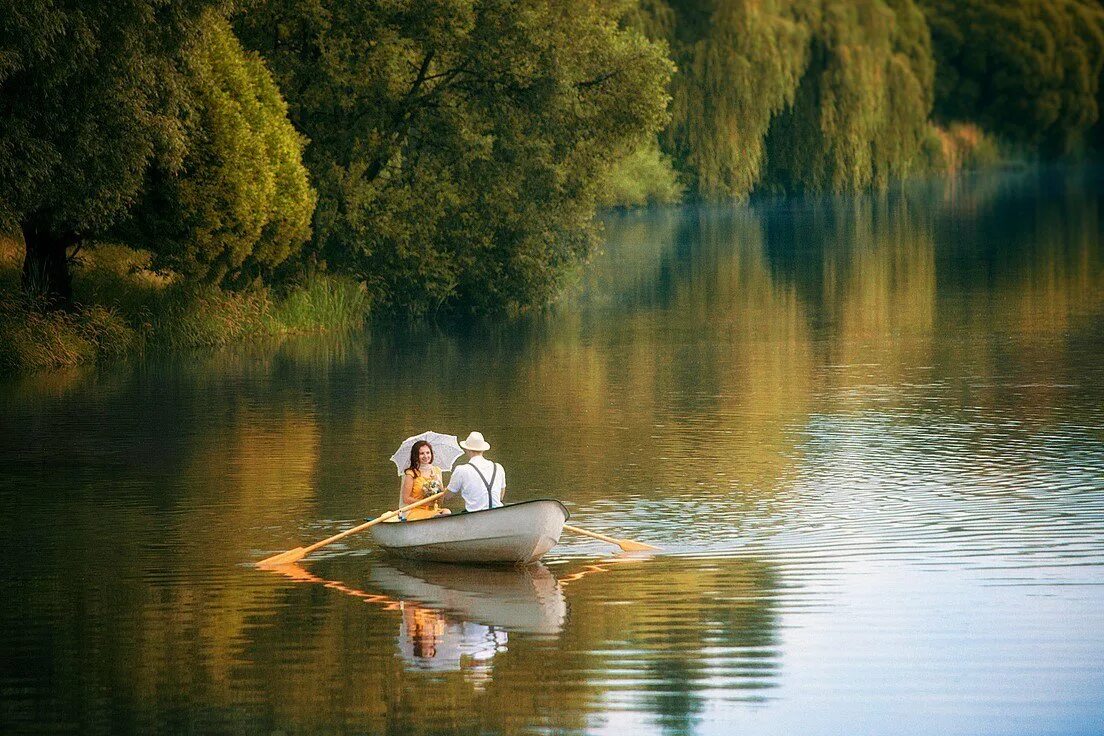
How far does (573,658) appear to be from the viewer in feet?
43.1

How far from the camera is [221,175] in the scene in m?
32.1

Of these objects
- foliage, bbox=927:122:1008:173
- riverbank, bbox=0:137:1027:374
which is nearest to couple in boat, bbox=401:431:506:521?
riverbank, bbox=0:137:1027:374

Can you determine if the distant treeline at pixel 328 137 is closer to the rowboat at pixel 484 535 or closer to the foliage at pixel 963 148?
the rowboat at pixel 484 535

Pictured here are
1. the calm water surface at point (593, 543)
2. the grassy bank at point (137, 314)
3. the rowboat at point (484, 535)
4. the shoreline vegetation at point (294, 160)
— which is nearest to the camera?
the calm water surface at point (593, 543)

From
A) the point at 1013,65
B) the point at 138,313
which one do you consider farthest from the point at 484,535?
the point at 1013,65

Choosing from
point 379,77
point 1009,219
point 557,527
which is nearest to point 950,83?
point 1009,219

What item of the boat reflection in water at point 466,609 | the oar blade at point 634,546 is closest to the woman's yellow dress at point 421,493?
the boat reflection in water at point 466,609

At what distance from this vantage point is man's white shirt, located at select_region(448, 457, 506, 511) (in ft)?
55.0

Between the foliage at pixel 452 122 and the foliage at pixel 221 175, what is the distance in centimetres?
326

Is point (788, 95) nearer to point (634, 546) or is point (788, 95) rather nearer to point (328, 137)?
point (328, 137)

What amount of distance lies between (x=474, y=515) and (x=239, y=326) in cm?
2042

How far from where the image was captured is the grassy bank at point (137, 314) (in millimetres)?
31547

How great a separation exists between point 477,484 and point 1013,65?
→ 98.5m

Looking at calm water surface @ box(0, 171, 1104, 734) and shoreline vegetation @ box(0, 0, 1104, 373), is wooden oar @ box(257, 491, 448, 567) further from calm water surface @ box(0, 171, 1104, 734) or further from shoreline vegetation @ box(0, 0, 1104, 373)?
shoreline vegetation @ box(0, 0, 1104, 373)
